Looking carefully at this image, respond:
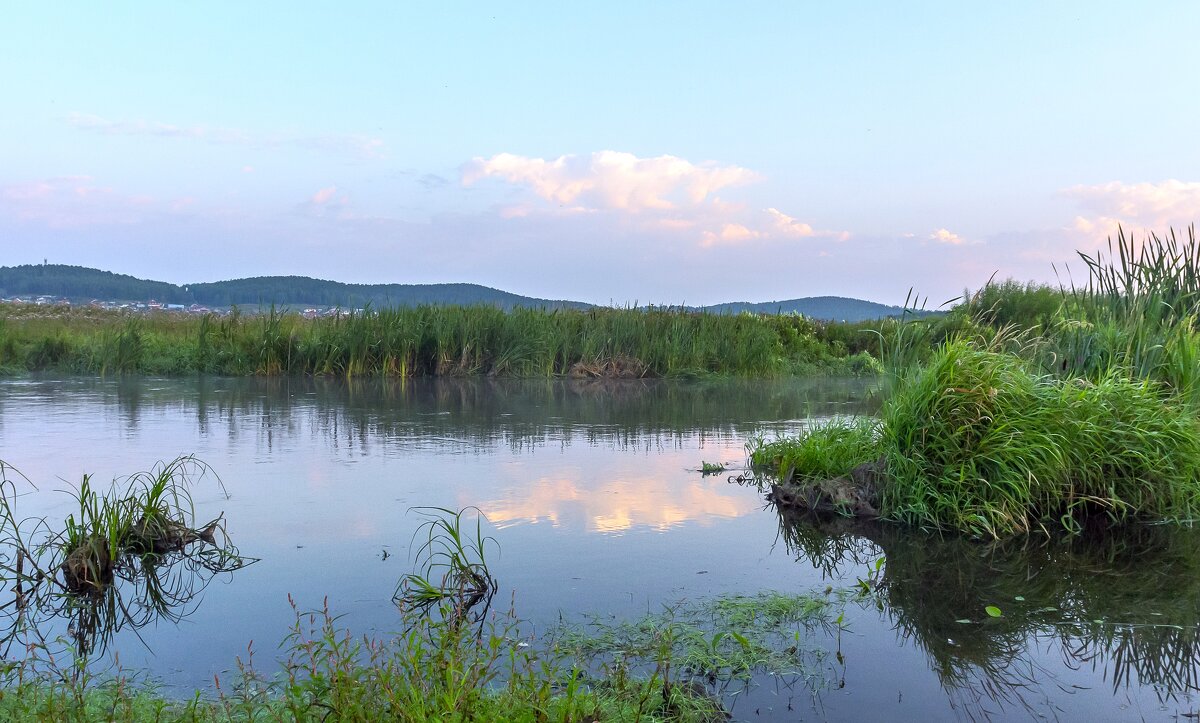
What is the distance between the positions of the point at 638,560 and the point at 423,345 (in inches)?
517

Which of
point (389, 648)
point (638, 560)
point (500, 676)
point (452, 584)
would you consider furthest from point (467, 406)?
point (500, 676)

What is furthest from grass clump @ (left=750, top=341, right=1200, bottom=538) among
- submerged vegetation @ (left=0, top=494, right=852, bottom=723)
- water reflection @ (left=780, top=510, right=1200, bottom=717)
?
submerged vegetation @ (left=0, top=494, right=852, bottom=723)

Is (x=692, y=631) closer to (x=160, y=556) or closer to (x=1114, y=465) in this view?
(x=160, y=556)

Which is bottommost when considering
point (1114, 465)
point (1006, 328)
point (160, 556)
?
point (160, 556)

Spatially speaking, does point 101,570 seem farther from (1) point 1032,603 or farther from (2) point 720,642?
(1) point 1032,603

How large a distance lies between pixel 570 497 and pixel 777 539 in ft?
4.85

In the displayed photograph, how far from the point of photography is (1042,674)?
308 centimetres

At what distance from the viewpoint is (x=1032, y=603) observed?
384 centimetres

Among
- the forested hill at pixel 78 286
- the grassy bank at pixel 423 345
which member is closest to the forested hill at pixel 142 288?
the forested hill at pixel 78 286

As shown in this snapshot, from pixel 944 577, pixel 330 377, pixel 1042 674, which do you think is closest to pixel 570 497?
pixel 944 577

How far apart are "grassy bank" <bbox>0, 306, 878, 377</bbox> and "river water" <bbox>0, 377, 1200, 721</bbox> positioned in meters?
7.20

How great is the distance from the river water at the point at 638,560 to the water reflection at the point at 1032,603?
0.04 ft

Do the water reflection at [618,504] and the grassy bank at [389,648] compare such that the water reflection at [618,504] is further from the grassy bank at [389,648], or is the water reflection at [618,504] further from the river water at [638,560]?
the grassy bank at [389,648]

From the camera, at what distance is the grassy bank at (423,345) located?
16.3 m
